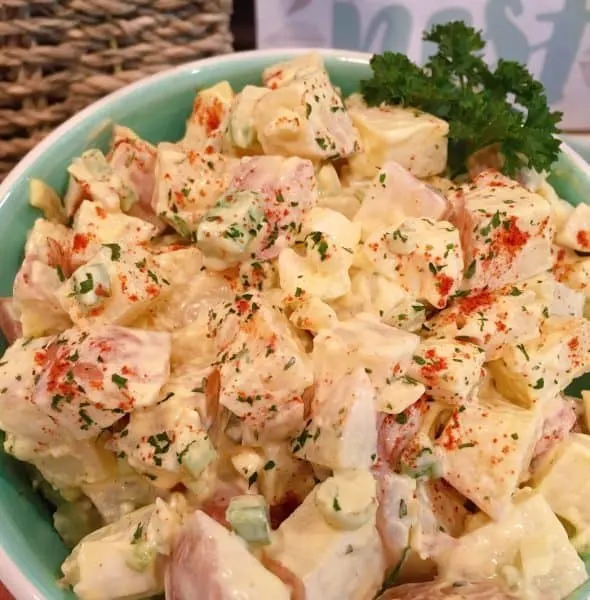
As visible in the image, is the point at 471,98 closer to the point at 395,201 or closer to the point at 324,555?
the point at 395,201

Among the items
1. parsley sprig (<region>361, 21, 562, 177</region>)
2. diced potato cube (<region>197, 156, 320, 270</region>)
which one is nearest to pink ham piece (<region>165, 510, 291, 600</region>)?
diced potato cube (<region>197, 156, 320, 270</region>)

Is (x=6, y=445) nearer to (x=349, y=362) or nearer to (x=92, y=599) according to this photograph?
(x=92, y=599)

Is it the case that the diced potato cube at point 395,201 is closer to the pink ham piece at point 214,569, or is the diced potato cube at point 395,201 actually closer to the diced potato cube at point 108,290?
the diced potato cube at point 108,290

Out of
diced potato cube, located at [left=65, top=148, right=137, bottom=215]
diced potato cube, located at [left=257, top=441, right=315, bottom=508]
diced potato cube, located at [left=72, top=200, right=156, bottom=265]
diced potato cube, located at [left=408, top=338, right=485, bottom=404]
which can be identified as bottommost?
diced potato cube, located at [left=257, top=441, right=315, bottom=508]

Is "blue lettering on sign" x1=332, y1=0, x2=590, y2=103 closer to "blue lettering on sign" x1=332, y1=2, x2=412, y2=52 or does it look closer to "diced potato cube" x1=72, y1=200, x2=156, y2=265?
"blue lettering on sign" x1=332, y1=2, x2=412, y2=52

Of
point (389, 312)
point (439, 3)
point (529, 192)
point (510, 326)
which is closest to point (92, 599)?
point (389, 312)
